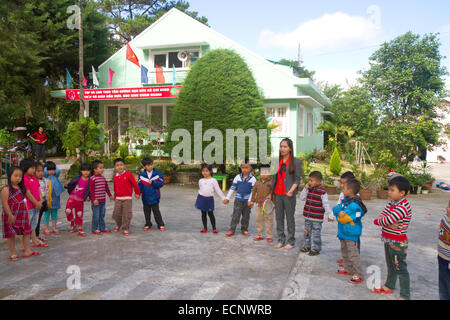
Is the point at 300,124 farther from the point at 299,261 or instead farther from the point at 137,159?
the point at 299,261

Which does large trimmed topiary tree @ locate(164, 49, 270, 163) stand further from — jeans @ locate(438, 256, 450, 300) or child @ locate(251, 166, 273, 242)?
jeans @ locate(438, 256, 450, 300)

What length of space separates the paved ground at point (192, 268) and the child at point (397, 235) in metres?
0.24

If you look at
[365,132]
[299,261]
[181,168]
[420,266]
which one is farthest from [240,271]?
[365,132]

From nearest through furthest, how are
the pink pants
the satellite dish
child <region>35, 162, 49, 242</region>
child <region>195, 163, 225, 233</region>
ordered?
child <region>35, 162, 49, 242</region>, the pink pants, child <region>195, 163, 225, 233</region>, the satellite dish

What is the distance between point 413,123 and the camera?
43.2 ft

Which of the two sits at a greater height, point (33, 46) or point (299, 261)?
point (33, 46)

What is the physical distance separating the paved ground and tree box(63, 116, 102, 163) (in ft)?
21.0

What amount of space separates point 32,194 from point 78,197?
914 mm

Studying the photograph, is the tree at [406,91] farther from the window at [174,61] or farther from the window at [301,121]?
the window at [174,61]

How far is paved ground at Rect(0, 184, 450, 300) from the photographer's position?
3.91 m

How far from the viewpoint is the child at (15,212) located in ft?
16.3

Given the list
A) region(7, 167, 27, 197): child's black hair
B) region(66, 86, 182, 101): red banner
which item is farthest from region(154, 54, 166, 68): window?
region(7, 167, 27, 197): child's black hair

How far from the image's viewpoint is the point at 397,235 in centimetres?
382
